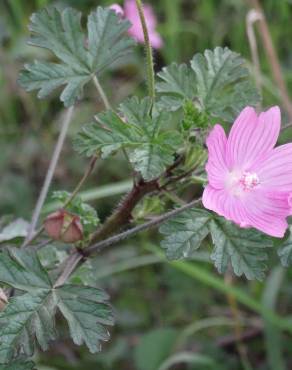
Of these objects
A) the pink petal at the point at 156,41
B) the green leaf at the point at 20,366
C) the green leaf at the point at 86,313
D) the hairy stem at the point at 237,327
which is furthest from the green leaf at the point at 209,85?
the pink petal at the point at 156,41

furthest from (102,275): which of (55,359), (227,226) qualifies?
(227,226)

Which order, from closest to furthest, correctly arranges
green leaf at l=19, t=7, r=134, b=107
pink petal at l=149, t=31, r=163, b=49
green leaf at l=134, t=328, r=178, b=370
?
green leaf at l=19, t=7, r=134, b=107 < green leaf at l=134, t=328, r=178, b=370 < pink petal at l=149, t=31, r=163, b=49

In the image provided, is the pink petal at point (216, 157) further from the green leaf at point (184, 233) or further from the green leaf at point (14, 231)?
the green leaf at point (14, 231)

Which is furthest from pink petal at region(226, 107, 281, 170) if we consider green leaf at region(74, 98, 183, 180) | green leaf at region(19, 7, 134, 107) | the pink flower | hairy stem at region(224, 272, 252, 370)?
hairy stem at region(224, 272, 252, 370)

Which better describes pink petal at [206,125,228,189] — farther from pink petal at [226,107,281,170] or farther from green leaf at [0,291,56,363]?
green leaf at [0,291,56,363]

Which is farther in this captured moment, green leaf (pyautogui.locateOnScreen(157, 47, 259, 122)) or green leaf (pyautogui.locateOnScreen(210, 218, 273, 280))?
green leaf (pyautogui.locateOnScreen(157, 47, 259, 122))

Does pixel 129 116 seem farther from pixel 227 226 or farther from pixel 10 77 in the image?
pixel 10 77

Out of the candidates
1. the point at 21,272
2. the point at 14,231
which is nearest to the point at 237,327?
the point at 14,231

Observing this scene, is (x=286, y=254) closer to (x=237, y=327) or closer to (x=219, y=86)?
(x=219, y=86)
